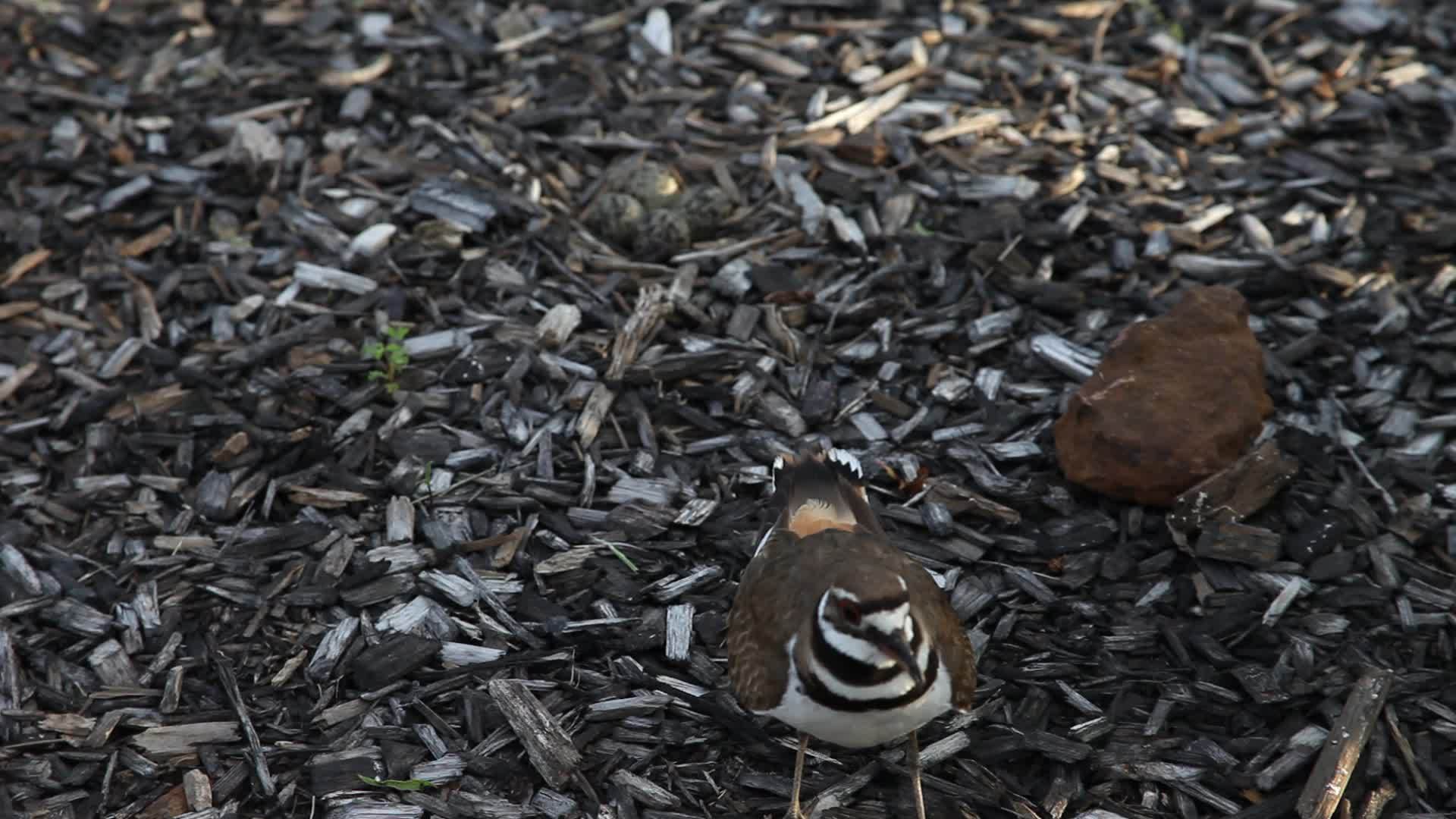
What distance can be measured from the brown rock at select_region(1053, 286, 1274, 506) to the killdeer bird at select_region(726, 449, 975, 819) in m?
1.06

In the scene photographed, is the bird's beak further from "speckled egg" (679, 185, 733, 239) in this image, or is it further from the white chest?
"speckled egg" (679, 185, 733, 239)

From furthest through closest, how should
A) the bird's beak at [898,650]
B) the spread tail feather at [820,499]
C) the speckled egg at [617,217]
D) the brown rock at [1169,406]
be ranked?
the speckled egg at [617,217], the brown rock at [1169,406], the spread tail feather at [820,499], the bird's beak at [898,650]

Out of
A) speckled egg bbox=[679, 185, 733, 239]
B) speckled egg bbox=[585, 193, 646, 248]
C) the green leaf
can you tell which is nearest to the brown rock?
speckled egg bbox=[679, 185, 733, 239]

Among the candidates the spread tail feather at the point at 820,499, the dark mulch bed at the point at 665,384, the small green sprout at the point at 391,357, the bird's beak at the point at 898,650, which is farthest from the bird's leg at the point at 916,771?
the small green sprout at the point at 391,357

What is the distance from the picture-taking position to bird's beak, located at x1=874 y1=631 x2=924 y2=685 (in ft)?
13.9

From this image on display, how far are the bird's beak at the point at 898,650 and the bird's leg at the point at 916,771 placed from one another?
48 cm

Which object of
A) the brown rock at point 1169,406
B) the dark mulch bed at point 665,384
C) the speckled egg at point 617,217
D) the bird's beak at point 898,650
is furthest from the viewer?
the speckled egg at point 617,217

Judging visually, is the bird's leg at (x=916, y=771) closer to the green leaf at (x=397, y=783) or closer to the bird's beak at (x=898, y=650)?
the bird's beak at (x=898, y=650)

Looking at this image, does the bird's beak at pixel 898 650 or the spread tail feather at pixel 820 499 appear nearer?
the bird's beak at pixel 898 650

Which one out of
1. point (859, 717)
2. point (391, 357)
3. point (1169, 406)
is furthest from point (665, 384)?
point (859, 717)

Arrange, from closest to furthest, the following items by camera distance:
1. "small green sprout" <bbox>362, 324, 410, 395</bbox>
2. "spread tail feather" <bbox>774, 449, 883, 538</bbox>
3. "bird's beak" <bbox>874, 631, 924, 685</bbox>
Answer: "bird's beak" <bbox>874, 631, 924, 685</bbox>, "spread tail feather" <bbox>774, 449, 883, 538</bbox>, "small green sprout" <bbox>362, 324, 410, 395</bbox>

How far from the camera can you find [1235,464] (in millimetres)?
5531

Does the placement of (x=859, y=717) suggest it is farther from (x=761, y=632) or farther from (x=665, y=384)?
(x=665, y=384)

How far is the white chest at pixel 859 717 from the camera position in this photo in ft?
14.1
